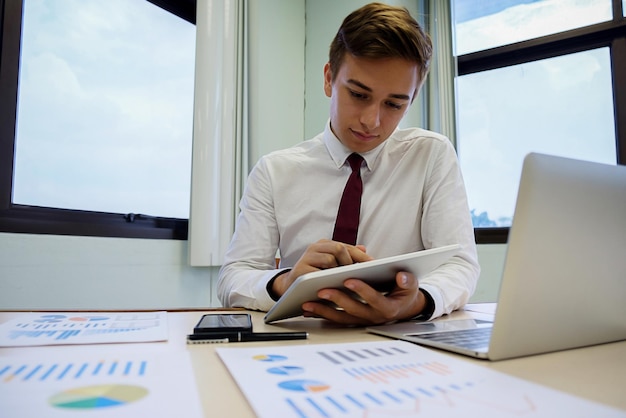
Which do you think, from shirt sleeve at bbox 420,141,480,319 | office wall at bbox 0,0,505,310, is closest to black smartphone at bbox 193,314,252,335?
shirt sleeve at bbox 420,141,480,319

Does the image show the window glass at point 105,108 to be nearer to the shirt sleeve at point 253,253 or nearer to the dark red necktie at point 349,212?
the shirt sleeve at point 253,253

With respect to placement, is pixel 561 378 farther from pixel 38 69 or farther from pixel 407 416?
pixel 38 69

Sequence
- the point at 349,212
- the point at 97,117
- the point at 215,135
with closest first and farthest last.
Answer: the point at 349,212 < the point at 97,117 < the point at 215,135

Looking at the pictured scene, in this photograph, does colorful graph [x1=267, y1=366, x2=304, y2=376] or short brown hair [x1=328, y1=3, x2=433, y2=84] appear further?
short brown hair [x1=328, y1=3, x2=433, y2=84]

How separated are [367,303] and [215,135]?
5.03 feet

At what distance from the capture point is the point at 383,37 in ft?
3.66

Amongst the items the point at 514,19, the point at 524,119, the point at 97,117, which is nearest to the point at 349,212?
the point at 97,117

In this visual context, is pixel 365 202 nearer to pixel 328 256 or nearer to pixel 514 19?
pixel 328 256

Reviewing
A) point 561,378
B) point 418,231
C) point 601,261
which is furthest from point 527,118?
point 561,378

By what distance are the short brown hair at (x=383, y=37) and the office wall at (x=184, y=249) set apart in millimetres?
1174

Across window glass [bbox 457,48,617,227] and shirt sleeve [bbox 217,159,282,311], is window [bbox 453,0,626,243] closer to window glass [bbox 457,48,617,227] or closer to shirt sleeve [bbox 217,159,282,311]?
window glass [bbox 457,48,617,227]

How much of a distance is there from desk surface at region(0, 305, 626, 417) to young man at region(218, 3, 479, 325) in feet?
0.85

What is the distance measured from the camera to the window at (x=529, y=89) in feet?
8.22

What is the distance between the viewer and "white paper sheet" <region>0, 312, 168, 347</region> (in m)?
0.62
